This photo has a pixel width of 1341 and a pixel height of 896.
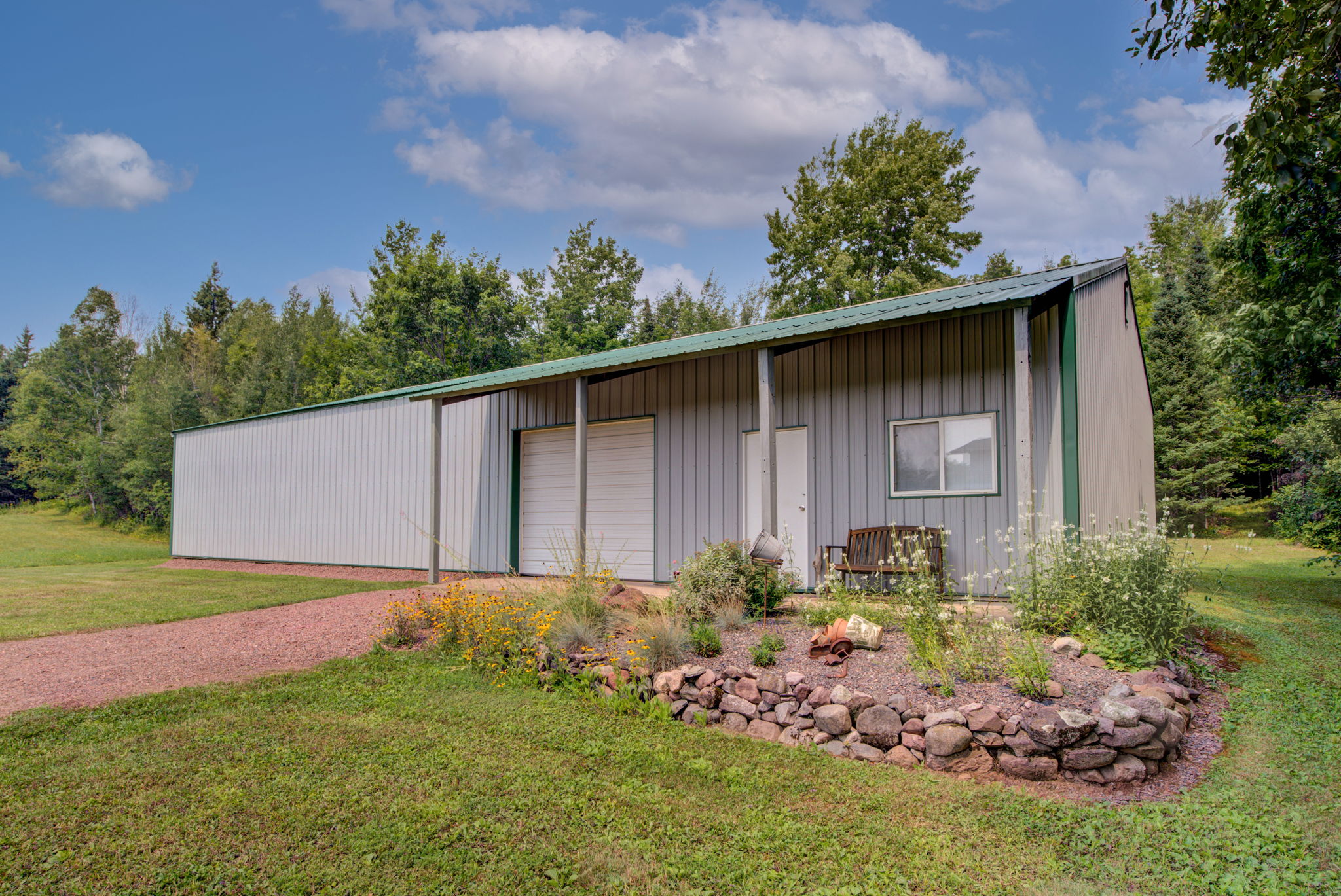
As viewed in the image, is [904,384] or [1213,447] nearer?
[904,384]

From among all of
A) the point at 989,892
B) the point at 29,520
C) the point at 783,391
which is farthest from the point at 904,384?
the point at 29,520

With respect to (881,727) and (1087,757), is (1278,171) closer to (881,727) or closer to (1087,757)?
(1087,757)

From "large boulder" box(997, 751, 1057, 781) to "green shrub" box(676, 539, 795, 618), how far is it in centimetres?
228

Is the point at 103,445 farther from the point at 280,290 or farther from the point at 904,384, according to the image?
the point at 904,384

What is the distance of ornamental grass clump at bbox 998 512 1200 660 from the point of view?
4.52 m

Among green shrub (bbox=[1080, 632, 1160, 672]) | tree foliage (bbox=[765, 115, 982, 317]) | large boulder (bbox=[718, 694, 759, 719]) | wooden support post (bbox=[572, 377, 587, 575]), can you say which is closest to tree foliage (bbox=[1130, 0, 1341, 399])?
green shrub (bbox=[1080, 632, 1160, 672])

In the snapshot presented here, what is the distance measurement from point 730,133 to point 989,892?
18.2m

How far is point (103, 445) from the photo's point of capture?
25.8 meters

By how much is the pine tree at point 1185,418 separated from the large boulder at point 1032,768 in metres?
19.3

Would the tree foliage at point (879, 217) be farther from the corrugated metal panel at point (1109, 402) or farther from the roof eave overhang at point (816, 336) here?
the roof eave overhang at point (816, 336)

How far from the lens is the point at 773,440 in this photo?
21.4ft

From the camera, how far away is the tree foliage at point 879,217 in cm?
2153

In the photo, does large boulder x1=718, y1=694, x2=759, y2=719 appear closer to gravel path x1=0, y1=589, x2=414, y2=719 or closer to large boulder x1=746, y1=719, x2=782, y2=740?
large boulder x1=746, y1=719, x2=782, y2=740

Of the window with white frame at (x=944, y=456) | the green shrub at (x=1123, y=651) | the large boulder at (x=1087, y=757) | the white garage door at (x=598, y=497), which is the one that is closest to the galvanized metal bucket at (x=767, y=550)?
the window with white frame at (x=944, y=456)
